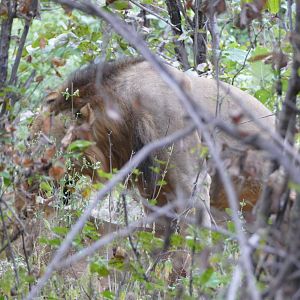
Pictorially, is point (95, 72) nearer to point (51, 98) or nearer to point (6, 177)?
point (51, 98)

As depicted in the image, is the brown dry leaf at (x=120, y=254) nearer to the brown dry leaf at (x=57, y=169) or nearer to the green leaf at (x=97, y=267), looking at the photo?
the green leaf at (x=97, y=267)

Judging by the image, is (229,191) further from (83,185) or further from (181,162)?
(181,162)

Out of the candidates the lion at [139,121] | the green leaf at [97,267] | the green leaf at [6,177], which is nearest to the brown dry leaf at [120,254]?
the green leaf at [97,267]

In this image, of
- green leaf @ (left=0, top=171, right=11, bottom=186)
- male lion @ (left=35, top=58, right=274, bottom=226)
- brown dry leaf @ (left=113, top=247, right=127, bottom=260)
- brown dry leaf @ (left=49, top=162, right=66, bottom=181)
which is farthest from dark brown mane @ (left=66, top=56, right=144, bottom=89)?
brown dry leaf @ (left=113, top=247, right=127, bottom=260)

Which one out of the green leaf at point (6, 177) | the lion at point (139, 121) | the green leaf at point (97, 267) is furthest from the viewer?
the lion at point (139, 121)

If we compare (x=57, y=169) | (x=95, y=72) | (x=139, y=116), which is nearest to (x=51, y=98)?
(x=95, y=72)

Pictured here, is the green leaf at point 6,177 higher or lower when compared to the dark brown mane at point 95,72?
higher

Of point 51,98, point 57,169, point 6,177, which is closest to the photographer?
point 57,169

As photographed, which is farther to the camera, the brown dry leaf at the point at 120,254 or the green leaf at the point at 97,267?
the brown dry leaf at the point at 120,254

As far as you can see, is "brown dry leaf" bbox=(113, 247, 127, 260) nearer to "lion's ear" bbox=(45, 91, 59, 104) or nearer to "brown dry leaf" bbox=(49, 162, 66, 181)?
"brown dry leaf" bbox=(49, 162, 66, 181)

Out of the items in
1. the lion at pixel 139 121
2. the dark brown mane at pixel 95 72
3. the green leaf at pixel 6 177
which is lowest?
the lion at pixel 139 121

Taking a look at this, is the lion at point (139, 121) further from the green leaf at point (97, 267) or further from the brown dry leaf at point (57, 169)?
the green leaf at point (97, 267)

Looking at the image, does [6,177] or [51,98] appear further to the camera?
[51,98]

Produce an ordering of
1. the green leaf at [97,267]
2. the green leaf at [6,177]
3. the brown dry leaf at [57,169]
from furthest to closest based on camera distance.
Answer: the green leaf at [6,177], the brown dry leaf at [57,169], the green leaf at [97,267]
